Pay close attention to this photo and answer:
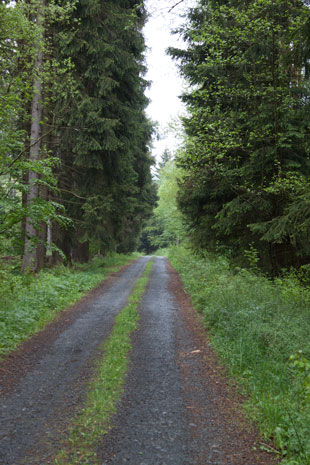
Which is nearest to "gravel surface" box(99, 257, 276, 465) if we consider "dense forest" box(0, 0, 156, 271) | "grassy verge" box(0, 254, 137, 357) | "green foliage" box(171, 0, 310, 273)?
"grassy verge" box(0, 254, 137, 357)

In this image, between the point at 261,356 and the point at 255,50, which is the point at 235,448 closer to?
the point at 261,356

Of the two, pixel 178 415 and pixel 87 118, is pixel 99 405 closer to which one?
pixel 178 415

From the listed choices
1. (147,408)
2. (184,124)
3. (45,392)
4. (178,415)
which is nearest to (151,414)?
(147,408)

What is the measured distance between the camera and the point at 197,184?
13.0 meters

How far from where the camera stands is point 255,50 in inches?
423

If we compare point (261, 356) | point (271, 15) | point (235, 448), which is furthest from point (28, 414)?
point (271, 15)

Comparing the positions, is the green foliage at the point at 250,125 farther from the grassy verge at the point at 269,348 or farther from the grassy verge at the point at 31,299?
the grassy verge at the point at 31,299

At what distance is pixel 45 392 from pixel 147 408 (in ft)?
4.98

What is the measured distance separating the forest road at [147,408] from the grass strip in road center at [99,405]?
0.37 ft

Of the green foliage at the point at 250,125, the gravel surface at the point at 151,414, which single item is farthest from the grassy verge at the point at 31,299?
the green foliage at the point at 250,125

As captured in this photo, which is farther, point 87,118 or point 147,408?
point 87,118

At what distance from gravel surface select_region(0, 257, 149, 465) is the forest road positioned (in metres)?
0.01

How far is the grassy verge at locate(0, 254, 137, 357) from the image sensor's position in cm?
714

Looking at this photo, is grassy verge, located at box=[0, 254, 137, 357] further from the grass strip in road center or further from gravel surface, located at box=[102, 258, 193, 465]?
gravel surface, located at box=[102, 258, 193, 465]
